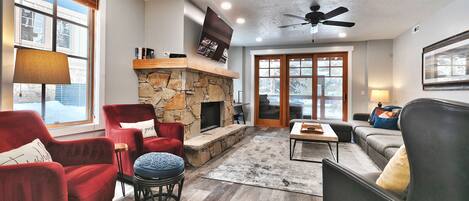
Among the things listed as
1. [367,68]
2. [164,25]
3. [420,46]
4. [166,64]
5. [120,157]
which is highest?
[164,25]

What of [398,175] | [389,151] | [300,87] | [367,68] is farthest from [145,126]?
[367,68]

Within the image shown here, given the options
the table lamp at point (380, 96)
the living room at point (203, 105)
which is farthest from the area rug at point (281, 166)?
the table lamp at point (380, 96)

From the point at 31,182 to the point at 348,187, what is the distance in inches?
71.2

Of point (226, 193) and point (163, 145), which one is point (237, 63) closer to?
point (163, 145)

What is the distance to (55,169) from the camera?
129 centimetres

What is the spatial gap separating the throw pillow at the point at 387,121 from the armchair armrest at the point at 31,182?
4.47 meters

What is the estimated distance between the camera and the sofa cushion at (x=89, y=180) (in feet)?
4.77

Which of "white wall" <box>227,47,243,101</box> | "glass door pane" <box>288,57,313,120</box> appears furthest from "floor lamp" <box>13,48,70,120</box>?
"glass door pane" <box>288,57,313,120</box>

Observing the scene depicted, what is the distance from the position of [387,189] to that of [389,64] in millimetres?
5880

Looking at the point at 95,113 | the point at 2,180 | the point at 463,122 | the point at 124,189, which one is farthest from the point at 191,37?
the point at 463,122

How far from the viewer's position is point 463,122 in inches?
29.4

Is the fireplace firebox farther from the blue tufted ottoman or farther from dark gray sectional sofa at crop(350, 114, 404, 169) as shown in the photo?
dark gray sectional sofa at crop(350, 114, 404, 169)

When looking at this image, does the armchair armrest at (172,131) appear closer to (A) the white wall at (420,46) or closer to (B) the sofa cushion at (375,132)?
(B) the sofa cushion at (375,132)

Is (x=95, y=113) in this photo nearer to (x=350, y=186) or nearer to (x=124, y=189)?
(x=124, y=189)
